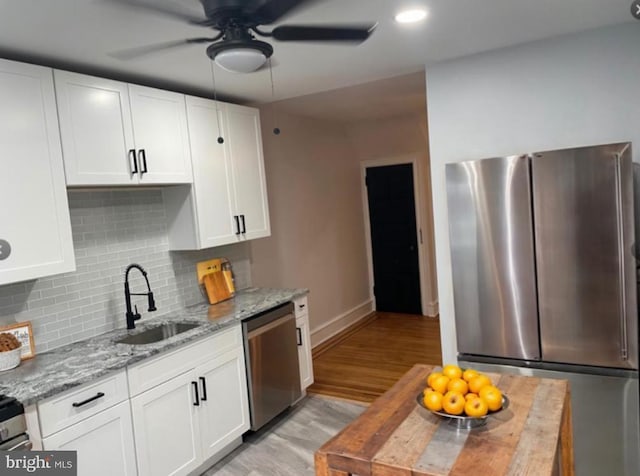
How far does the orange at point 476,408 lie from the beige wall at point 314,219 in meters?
2.85

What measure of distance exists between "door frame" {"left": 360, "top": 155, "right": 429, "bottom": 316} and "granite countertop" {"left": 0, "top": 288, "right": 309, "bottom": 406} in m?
2.91

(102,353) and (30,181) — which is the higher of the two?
(30,181)

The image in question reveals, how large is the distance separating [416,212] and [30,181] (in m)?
4.56

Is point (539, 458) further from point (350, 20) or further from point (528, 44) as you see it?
point (528, 44)

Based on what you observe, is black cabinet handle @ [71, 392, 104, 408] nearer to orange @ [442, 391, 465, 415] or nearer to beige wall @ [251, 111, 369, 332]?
orange @ [442, 391, 465, 415]

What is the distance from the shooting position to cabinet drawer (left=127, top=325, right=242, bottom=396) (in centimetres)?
241

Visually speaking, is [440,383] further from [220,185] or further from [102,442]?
[220,185]

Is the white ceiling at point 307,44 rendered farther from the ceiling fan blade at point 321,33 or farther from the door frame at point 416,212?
the door frame at point 416,212

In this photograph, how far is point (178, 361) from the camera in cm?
265

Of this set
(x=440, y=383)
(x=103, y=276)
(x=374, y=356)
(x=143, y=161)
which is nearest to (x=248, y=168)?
(x=143, y=161)

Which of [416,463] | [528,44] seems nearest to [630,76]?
[528,44]

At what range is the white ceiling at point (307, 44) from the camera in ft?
6.53

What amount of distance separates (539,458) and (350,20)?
1949mm

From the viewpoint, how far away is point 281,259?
4.62 metres
